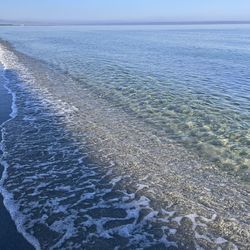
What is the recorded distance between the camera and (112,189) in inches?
397

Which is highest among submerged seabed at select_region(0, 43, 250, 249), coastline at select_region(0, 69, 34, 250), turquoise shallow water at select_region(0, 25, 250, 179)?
coastline at select_region(0, 69, 34, 250)

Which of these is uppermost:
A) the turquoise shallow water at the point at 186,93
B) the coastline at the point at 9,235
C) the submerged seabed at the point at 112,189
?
the coastline at the point at 9,235

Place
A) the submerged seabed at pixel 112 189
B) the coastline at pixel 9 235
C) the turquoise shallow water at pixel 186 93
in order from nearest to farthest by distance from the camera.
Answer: the coastline at pixel 9 235 < the submerged seabed at pixel 112 189 < the turquoise shallow water at pixel 186 93

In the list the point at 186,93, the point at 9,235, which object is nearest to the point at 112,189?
the point at 9,235

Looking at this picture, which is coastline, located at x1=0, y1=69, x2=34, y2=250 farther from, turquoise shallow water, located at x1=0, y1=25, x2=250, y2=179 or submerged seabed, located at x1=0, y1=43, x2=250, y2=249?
turquoise shallow water, located at x1=0, y1=25, x2=250, y2=179

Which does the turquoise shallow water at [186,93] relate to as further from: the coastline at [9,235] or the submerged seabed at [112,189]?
the coastline at [9,235]

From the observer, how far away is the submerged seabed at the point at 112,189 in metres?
8.01

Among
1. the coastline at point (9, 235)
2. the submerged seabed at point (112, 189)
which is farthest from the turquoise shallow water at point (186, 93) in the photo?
the coastline at point (9, 235)

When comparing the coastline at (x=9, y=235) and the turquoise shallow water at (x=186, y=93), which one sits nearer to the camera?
the coastline at (x=9, y=235)

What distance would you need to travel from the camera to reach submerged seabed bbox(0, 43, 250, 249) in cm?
801

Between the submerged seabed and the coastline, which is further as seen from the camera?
the submerged seabed

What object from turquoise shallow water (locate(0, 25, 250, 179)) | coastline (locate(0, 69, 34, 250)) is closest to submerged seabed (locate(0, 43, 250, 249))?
coastline (locate(0, 69, 34, 250))

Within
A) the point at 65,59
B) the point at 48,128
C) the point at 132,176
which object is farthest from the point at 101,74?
the point at 132,176

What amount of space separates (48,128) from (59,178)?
16.1 feet
